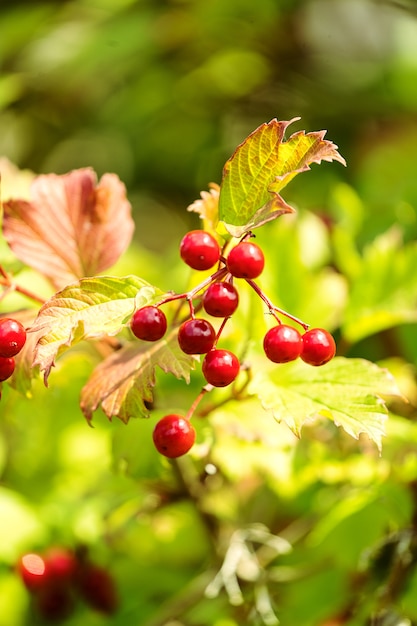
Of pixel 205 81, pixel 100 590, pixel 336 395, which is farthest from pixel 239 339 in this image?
pixel 205 81

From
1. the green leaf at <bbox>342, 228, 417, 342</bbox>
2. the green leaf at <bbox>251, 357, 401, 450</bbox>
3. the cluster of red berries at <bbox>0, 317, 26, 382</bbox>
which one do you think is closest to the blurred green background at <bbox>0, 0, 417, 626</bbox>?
the green leaf at <bbox>342, 228, 417, 342</bbox>

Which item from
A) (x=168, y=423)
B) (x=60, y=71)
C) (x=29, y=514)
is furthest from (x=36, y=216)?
(x=60, y=71)

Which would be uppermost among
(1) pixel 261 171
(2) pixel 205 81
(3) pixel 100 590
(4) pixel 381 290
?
(1) pixel 261 171

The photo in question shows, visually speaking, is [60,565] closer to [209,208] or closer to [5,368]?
[5,368]

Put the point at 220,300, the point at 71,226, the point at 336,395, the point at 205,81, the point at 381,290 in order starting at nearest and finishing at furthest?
the point at 220,300 < the point at 336,395 < the point at 71,226 < the point at 381,290 < the point at 205,81

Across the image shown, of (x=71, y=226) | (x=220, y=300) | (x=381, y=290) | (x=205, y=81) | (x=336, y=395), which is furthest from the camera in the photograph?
(x=205, y=81)

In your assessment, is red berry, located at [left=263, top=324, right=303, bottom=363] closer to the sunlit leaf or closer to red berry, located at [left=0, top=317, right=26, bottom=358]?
the sunlit leaf

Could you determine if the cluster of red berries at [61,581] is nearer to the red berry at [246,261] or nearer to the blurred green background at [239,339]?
the blurred green background at [239,339]
